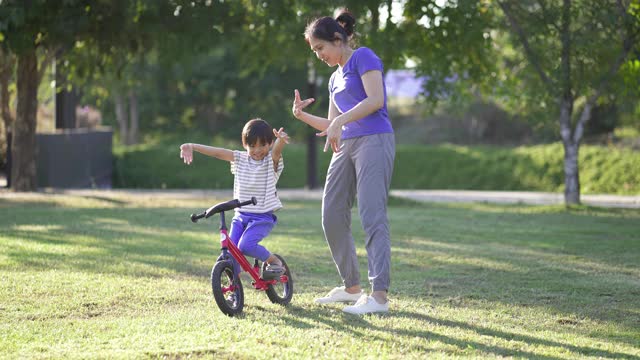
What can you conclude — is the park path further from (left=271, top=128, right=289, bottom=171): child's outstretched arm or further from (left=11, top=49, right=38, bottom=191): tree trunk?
(left=271, top=128, right=289, bottom=171): child's outstretched arm

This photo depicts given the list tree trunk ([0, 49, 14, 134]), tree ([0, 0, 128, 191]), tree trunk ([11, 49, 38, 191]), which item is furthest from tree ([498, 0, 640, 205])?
tree trunk ([0, 49, 14, 134])

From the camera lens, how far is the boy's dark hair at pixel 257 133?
619 centimetres

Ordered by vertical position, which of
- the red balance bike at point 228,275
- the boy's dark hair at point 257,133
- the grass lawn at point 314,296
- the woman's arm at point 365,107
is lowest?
the grass lawn at point 314,296

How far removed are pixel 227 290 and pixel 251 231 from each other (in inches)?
17.9

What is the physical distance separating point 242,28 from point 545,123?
5.79 m

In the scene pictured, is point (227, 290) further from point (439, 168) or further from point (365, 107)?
point (439, 168)

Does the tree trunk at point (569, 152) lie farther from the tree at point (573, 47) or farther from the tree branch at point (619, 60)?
the tree branch at point (619, 60)

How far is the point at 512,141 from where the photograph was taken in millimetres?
30406

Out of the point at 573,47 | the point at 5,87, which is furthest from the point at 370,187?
the point at 5,87

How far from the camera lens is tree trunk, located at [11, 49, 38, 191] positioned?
18.1 m

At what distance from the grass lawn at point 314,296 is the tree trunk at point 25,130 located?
18.5 feet

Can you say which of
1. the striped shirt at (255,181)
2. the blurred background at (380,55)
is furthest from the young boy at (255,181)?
the blurred background at (380,55)

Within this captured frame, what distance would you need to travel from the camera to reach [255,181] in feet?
20.5

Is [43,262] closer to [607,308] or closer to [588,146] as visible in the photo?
[607,308]
